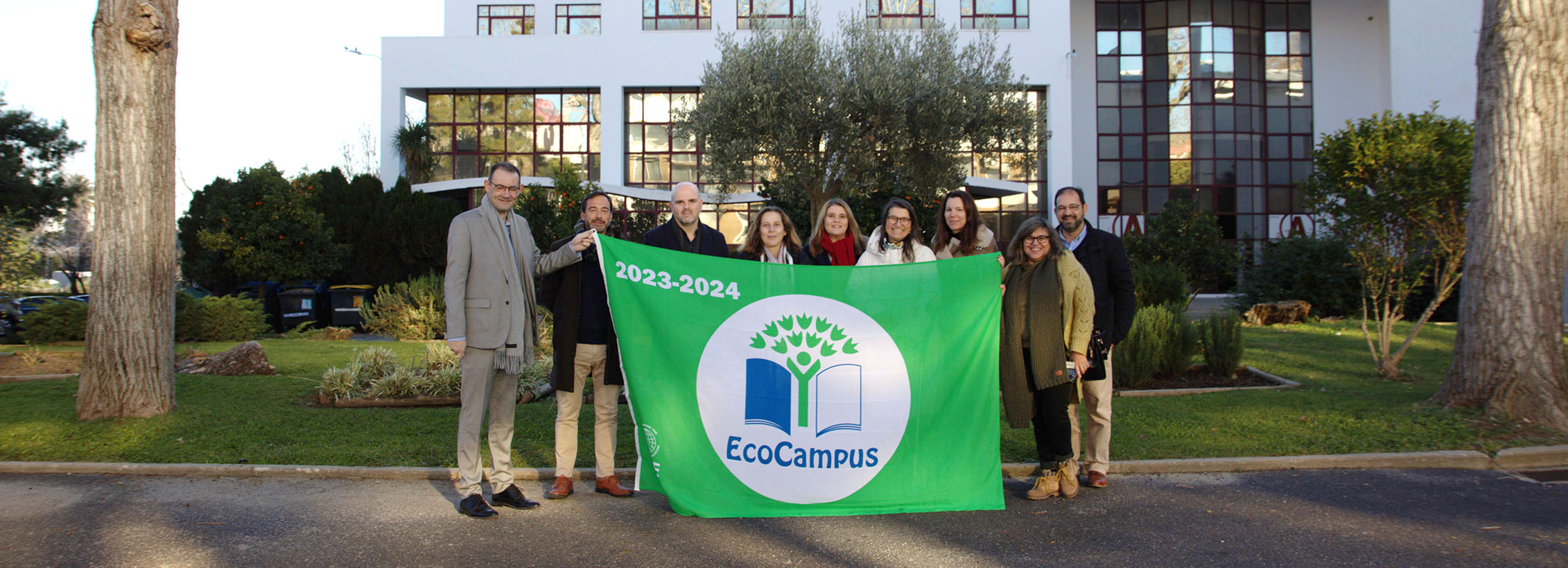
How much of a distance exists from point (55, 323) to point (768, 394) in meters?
15.5

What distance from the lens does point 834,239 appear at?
18.5 feet

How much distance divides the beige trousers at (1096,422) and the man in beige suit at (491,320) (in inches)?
119

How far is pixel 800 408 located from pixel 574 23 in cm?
2958

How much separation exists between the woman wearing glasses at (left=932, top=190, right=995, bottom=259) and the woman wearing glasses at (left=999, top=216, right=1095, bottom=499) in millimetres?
287

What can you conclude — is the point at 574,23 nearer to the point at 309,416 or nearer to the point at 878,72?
the point at 878,72

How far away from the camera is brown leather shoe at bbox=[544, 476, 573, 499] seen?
5.18 metres

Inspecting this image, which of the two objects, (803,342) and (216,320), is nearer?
(803,342)

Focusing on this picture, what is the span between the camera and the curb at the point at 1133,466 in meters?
5.73

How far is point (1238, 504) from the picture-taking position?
499 cm

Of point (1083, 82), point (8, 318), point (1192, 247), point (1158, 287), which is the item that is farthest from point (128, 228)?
point (1083, 82)

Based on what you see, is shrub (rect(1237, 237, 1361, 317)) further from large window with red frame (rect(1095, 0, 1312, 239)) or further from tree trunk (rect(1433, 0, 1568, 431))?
large window with red frame (rect(1095, 0, 1312, 239))

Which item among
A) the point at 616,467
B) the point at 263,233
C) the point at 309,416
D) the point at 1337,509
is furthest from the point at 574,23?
the point at 1337,509

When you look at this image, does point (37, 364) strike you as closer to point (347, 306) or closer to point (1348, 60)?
point (347, 306)

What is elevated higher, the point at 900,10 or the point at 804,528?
the point at 900,10
